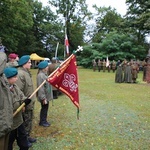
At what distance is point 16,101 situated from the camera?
4.11m

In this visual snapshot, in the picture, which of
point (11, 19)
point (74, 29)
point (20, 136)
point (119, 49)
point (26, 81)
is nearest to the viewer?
point (20, 136)

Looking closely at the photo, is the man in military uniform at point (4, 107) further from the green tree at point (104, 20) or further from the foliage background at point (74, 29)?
the green tree at point (104, 20)

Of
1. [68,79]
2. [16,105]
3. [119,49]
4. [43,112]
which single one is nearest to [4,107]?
[16,105]

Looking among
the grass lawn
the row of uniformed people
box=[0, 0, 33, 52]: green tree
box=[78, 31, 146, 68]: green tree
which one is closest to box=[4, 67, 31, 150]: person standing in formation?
the row of uniformed people

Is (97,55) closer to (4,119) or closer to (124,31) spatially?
(124,31)

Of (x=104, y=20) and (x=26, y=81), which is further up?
(x=104, y=20)

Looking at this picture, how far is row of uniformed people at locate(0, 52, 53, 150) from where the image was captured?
3.38m

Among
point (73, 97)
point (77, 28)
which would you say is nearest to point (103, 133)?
point (73, 97)

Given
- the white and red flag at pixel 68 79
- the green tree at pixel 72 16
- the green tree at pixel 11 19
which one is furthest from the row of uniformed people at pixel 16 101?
the green tree at pixel 72 16

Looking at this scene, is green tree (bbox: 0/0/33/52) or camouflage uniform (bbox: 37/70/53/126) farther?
green tree (bbox: 0/0/33/52)

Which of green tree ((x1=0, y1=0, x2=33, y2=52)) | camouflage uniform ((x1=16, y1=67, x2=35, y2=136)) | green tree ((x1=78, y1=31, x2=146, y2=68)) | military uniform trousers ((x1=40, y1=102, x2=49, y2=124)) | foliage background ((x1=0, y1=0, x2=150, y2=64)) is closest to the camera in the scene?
camouflage uniform ((x1=16, y1=67, x2=35, y2=136))

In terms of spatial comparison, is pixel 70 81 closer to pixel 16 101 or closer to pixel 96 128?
pixel 16 101

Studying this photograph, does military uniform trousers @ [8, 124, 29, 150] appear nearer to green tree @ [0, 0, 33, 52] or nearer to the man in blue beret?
the man in blue beret

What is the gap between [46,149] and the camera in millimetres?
5215
